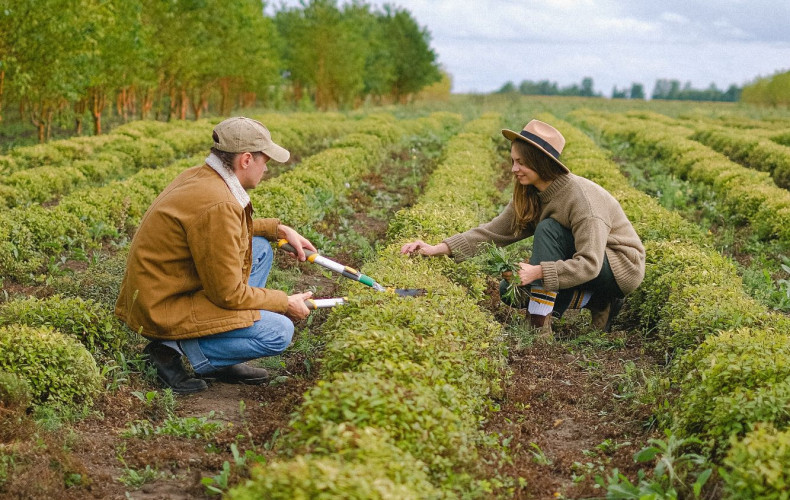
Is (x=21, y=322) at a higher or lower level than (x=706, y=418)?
lower

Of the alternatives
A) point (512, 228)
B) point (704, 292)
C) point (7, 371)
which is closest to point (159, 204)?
point (7, 371)

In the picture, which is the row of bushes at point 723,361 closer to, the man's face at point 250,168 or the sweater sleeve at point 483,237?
the sweater sleeve at point 483,237

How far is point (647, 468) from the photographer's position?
3.74 metres


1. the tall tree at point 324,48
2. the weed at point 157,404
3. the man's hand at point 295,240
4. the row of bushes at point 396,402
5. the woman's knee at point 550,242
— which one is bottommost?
the weed at point 157,404

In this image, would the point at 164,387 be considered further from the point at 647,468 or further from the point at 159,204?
the point at 647,468

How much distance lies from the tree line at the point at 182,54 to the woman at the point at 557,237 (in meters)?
11.3

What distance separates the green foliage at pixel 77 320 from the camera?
473 centimetres

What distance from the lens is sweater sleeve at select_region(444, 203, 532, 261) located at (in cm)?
574

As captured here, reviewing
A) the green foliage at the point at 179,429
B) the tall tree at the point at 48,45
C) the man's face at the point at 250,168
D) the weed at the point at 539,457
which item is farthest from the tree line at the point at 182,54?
the weed at the point at 539,457

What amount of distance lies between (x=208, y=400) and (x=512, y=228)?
2.76 m

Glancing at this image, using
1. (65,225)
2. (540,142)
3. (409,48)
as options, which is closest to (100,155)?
(65,225)

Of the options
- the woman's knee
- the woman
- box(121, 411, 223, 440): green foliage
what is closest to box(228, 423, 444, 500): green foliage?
box(121, 411, 223, 440): green foliage

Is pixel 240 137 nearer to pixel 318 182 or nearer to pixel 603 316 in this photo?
pixel 603 316

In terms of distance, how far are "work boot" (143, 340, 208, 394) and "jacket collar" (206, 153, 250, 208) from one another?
1.13m
